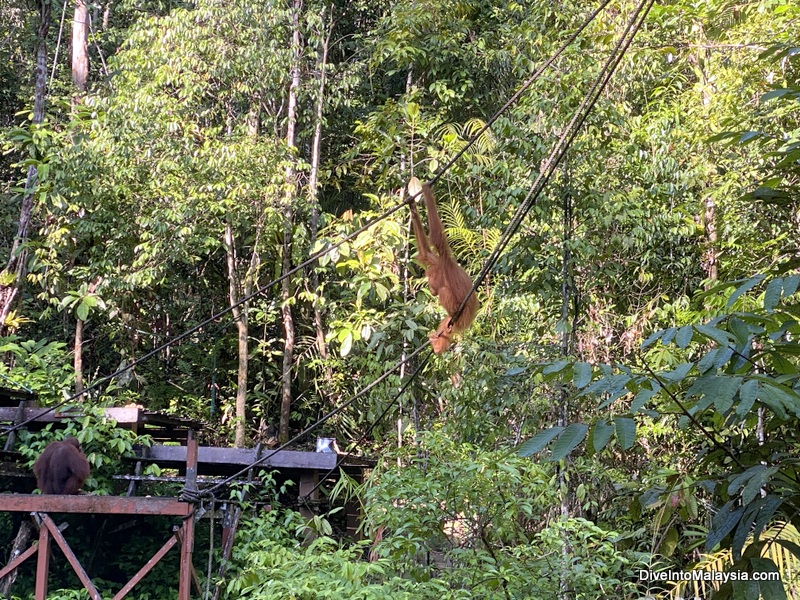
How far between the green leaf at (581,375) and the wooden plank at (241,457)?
4.61 meters

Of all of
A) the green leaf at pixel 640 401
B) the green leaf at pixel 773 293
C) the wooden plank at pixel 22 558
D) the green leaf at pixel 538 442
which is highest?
the green leaf at pixel 773 293

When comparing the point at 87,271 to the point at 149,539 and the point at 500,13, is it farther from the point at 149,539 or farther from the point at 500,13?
the point at 500,13

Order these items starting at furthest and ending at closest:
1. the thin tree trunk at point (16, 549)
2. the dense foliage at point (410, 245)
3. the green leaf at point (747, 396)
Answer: the thin tree trunk at point (16, 549) → the dense foliage at point (410, 245) → the green leaf at point (747, 396)

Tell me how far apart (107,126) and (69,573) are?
12.8 feet

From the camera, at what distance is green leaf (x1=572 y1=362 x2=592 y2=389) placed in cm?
167

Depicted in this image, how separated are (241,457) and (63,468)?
1330 mm

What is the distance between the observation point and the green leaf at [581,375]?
1668 millimetres

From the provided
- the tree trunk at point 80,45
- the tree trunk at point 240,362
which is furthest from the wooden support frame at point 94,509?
the tree trunk at point 80,45

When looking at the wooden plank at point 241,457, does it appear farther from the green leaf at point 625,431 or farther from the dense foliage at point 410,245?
the green leaf at point 625,431

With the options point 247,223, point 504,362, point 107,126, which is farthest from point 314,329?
point 504,362

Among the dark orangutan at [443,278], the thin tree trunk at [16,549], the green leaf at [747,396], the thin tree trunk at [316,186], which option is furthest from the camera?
the thin tree trunk at [316,186]

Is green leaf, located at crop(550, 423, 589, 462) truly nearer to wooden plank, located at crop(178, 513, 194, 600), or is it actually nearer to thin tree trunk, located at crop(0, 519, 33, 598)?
wooden plank, located at crop(178, 513, 194, 600)

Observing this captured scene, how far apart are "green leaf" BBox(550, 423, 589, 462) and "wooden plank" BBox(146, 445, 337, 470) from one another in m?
4.75

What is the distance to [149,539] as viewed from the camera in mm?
6859
